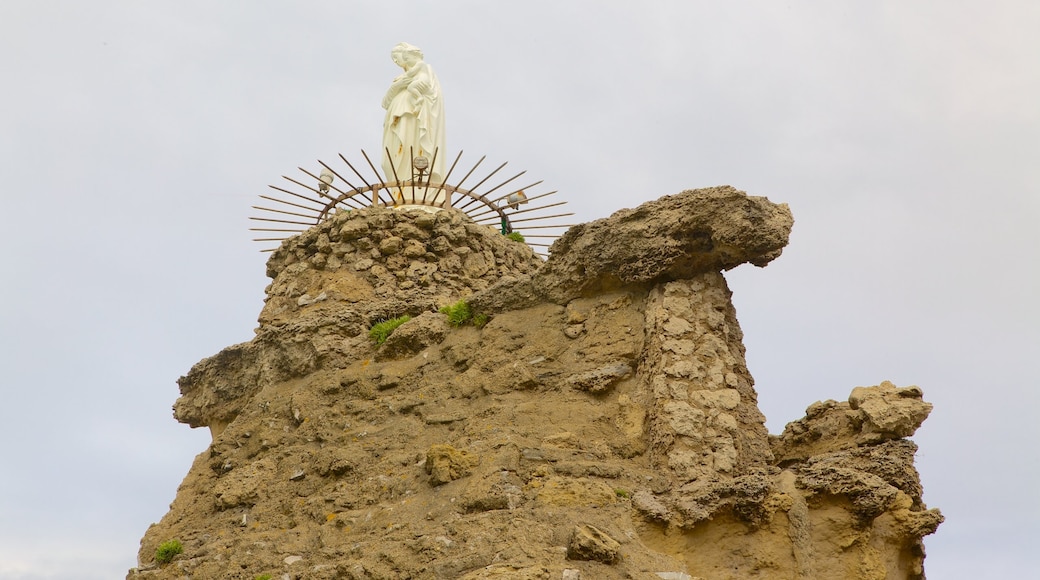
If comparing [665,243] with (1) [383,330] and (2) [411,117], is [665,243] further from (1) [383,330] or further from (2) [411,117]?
(2) [411,117]

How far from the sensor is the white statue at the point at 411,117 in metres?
14.7

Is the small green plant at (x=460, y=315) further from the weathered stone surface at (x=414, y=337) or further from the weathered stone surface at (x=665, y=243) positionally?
the weathered stone surface at (x=665, y=243)

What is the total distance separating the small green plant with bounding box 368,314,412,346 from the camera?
1111 cm

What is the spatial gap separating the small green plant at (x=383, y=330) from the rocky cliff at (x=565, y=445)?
9 centimetres

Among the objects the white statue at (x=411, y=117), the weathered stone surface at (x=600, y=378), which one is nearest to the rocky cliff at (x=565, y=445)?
the weathered stone surface at (x=600, y=378)

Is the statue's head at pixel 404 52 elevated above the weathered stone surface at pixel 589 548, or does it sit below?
above

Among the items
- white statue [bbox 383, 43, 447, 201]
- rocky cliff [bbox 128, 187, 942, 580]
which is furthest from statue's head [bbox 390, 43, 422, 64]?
rocky cliff [bbox 128, 187, 942, 580]

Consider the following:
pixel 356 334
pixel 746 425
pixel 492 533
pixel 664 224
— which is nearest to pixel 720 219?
pixel 664 224

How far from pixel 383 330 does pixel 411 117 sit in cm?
442

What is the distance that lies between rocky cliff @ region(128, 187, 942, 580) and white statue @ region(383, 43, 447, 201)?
3103 millimetres

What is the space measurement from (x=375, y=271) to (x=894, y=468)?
17.3 feet

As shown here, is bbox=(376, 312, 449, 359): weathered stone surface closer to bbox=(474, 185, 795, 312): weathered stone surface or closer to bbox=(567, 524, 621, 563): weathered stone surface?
bbox=(474, 185, 795, 312): weathered stone surface

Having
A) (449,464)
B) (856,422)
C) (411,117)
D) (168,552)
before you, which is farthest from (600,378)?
(411,117)

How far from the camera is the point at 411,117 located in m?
15.0
